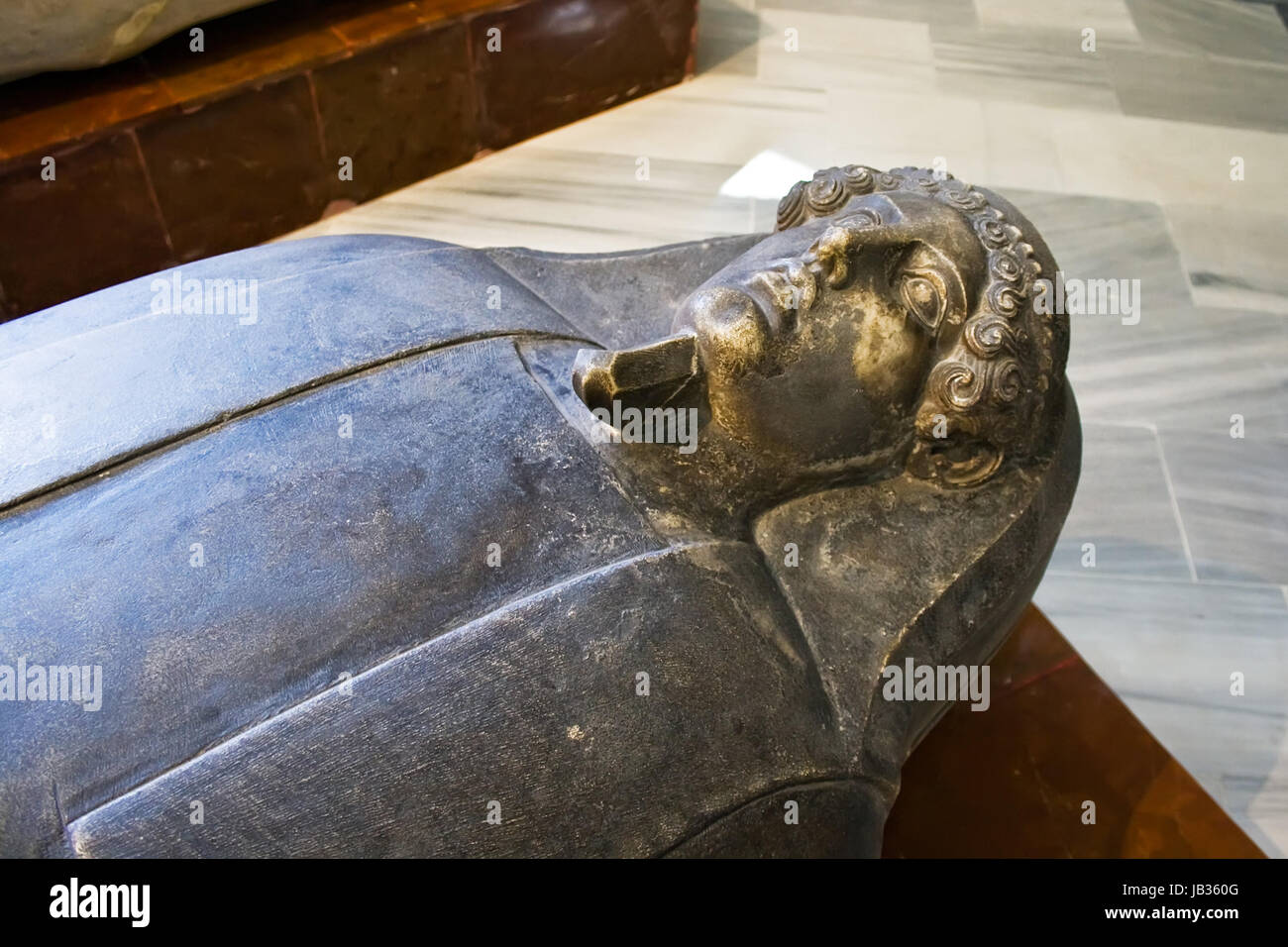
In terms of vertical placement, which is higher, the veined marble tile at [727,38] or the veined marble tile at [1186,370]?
the veined marble tile at [727,38]

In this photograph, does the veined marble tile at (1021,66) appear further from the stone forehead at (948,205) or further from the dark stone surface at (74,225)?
the dark stone surface at (74,225)

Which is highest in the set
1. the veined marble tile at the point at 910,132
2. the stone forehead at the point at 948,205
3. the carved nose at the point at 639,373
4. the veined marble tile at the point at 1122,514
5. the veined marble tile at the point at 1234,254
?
the stone forehead at the point at 948,205

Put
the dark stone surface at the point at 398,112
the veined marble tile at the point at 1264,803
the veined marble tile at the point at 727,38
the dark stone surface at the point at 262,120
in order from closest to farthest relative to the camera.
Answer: the veined marble tile at the point at 1264,803 < the dark stone surface at the point at 262,120 < the dark stone surface at the point at 398,112 < the veined marble tile at the point at 727,38

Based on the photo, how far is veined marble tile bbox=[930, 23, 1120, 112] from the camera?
483 cm

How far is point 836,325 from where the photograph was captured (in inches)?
75.7

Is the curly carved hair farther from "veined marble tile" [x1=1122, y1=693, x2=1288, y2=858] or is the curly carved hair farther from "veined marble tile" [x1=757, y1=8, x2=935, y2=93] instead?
"veined marble tile" [x1=757, y1=8, x2=935, y2=93]

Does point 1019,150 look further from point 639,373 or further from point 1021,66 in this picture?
point 639,373

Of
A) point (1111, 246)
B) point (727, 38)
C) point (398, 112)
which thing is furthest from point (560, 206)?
point (1111, 246)

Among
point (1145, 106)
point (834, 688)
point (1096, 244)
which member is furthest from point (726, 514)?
point (1145, 106)

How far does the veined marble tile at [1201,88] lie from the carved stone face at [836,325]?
346 cm

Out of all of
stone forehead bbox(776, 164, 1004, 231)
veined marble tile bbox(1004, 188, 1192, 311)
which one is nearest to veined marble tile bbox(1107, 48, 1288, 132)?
veined marble tile bbox(1004, 188, 1192, 311)

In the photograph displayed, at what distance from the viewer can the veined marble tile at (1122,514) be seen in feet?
11.3

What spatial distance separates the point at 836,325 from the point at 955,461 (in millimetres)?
358

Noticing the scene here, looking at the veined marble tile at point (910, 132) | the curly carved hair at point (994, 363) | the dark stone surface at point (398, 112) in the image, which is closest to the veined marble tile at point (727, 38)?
the veined marble tile at point (910, 132)
